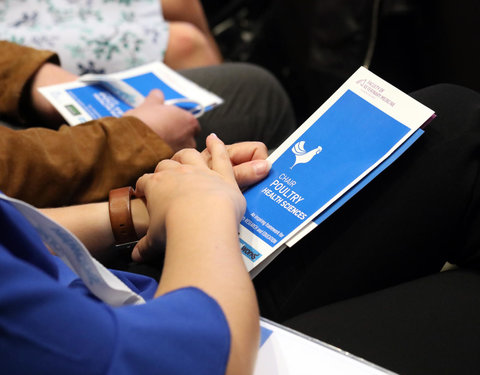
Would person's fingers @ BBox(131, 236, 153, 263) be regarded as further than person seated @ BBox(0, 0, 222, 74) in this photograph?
No

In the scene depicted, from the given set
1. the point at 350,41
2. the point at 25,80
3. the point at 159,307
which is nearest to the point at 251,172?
the point at 159,307

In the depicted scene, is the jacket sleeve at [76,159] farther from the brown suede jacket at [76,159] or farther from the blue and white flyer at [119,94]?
the blue and white flyer at [119,94]

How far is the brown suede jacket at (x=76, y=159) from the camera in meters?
0.74

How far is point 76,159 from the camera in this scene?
2.56ft

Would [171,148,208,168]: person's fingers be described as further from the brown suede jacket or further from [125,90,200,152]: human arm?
[125,90,200,152]: human arm

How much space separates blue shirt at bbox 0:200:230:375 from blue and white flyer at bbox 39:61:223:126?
1.87 feet

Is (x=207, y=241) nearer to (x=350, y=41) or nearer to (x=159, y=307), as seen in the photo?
(x=159, y=307)

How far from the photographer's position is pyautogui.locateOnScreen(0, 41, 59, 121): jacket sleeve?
3.27 feet

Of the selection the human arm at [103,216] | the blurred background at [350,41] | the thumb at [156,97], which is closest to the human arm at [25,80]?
the thumb at [156,97]

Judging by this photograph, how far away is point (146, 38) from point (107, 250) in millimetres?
811

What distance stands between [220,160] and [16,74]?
1.92 feet

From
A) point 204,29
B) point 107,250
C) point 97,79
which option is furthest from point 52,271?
point 204,29

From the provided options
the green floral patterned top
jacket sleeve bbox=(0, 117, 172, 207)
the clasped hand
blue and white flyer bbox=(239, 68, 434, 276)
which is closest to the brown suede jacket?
jacket sleeve bbox=(0, 117, 172, 207)

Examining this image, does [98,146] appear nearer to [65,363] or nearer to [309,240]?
[309,240]
